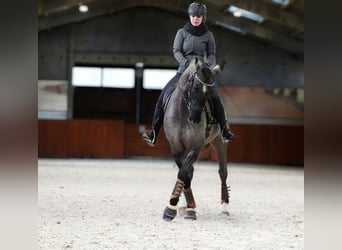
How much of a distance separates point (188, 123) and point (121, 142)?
34.6ft

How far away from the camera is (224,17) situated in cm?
1374

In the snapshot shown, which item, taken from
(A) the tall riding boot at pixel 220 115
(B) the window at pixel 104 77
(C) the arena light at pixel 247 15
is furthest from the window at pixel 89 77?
(A) the tall riding boot at pixel 220 115

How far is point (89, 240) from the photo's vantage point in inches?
106

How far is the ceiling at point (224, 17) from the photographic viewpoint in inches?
439

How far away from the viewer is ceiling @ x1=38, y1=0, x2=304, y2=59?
11.2 m

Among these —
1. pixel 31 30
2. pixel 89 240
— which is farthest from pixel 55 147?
pixel 31 30

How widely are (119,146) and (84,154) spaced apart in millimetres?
1133

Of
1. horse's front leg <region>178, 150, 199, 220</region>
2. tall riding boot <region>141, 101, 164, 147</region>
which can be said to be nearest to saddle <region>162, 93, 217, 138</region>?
tall riding boot <region>141, 101, 164, 147</region>

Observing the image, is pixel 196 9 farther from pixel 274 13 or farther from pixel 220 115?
pixel 274 13

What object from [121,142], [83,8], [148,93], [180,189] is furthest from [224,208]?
[148,93]

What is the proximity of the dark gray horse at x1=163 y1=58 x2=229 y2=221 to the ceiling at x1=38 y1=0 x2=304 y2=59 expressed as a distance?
747 centimetres

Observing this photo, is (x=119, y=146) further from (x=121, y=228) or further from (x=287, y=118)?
(x=121, y=228)

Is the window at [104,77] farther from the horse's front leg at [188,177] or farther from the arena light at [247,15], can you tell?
the horse's front leg at [188,177]

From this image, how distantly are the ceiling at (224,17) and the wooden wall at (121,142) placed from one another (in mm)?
2787
